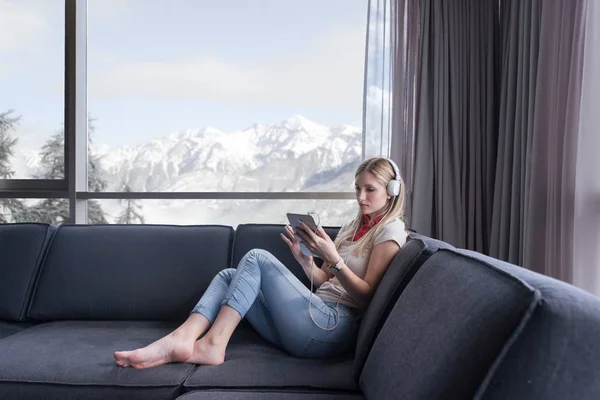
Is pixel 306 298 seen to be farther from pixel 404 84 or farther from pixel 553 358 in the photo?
pixel 404 84

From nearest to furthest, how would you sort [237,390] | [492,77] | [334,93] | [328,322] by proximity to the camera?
[237,390] < [328,322] < [492,77] < [334,93]

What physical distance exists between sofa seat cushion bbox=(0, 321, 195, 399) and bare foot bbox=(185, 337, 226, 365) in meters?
0.03

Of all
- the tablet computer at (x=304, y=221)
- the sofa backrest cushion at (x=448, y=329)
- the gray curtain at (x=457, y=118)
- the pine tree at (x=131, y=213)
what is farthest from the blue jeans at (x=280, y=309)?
the pine tree at (x=131, y=213)

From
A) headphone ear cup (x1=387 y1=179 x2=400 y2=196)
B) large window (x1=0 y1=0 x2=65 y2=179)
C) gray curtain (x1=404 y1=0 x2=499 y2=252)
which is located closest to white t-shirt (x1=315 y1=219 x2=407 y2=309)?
headphone ear cup (x1=387 y1=179 x2=400 y2=196)

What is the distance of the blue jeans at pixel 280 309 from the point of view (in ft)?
5.16

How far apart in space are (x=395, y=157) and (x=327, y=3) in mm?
1163

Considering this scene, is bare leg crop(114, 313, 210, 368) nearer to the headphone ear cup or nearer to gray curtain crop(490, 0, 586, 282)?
the headphone ear cup

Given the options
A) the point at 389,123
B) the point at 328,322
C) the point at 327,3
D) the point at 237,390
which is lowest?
the point at 237,390

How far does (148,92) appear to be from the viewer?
127 inches

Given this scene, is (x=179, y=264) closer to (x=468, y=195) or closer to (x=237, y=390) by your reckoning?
(x=237, y=390)

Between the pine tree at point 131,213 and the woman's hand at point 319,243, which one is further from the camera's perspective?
the pine tree at point 131,213

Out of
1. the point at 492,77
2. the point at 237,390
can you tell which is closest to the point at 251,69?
the point at 492,77

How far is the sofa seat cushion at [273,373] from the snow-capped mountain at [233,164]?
1.51 meters

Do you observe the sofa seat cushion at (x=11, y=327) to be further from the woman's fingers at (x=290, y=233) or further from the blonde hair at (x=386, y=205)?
the blonde hair at (x=386, y=205)
